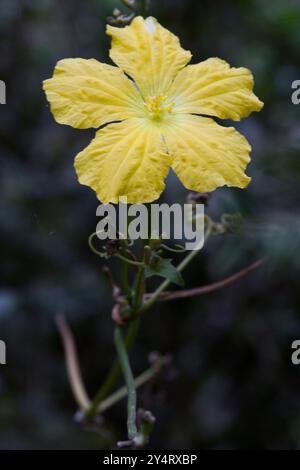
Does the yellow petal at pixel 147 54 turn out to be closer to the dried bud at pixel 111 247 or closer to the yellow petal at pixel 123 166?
the yellow petal at pixel 123 166

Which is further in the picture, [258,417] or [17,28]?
[17,28]

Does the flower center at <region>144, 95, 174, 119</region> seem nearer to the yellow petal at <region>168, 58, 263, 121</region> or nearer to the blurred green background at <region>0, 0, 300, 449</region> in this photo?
the yellow petal at <region>168, 58, 263, 121</region>

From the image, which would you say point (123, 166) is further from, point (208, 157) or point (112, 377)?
point (112, 377)

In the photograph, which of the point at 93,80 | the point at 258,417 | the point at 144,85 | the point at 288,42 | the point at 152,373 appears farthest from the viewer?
the point at 288,42

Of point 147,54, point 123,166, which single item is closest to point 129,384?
point 123,166

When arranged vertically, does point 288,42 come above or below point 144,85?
above

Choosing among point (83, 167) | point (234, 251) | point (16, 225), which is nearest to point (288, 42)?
point (234, 251)

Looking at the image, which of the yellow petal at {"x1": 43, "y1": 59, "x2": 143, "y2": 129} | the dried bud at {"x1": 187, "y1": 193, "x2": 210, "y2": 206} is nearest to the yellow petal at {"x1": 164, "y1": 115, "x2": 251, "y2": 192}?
the yellow petal at {"x1": 43, "y1": 59, "x2": 143, "y2": 129}

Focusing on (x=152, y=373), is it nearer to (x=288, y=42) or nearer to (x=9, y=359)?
(x=9, y=359)
